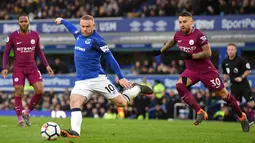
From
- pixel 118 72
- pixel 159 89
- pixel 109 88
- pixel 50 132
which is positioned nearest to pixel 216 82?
pixel 109 88

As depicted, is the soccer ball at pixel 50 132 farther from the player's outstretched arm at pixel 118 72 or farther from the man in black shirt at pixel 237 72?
the man in black shirt at pixel 237 72

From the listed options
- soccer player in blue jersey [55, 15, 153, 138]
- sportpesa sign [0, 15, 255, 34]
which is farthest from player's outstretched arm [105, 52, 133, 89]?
sportpesa sign [0, 15, 255, 34]

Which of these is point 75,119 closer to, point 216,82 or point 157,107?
point 216,82

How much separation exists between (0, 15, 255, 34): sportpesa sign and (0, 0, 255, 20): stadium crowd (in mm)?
441

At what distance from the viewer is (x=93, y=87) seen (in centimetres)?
1241

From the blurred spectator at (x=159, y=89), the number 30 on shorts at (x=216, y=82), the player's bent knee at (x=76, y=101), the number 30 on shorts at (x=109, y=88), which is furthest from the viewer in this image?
the blurred spectator at (x=159, y=89)

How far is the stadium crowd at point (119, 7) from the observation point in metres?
32.0

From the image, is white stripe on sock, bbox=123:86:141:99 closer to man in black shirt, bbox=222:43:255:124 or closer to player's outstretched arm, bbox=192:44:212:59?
player's outstretched arm, bbox=192:44:212:59

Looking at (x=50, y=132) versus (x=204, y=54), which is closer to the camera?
(x=50, y=132)

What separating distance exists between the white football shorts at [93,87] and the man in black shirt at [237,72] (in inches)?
266

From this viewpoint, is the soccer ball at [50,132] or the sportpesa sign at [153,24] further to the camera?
the sportpesa sign at [153,24]

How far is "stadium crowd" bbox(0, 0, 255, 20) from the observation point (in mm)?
32031

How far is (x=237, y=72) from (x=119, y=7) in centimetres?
1787

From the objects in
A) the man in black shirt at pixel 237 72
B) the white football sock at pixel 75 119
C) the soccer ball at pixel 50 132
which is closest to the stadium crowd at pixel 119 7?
the man in black shirt at pixel 237 72
